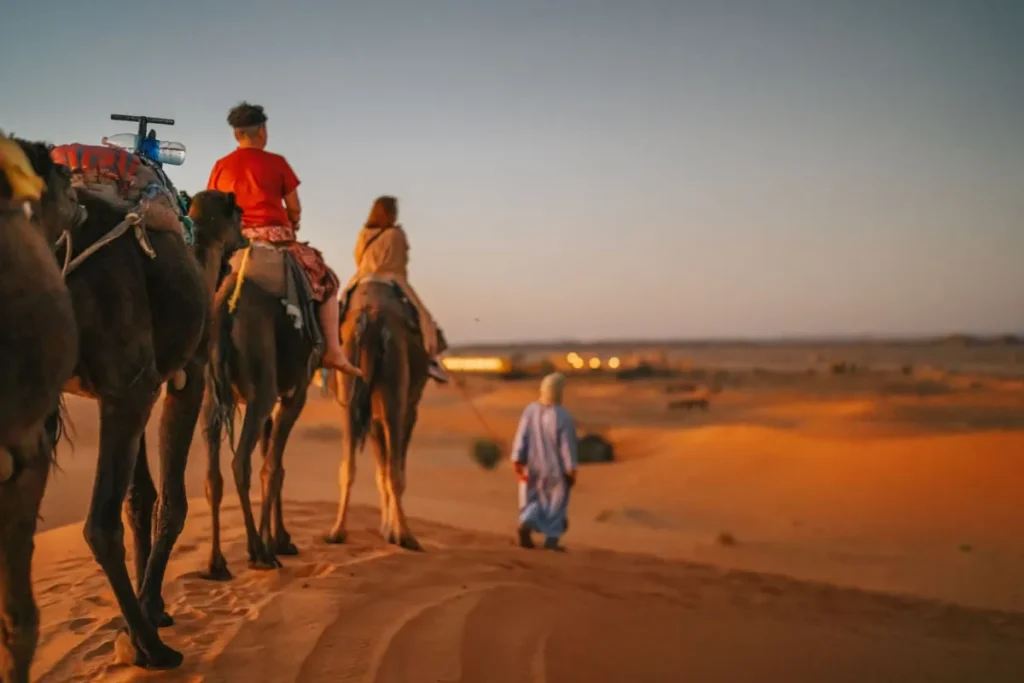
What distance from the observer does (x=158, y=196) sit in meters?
5.39

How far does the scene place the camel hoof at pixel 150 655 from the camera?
5039mm

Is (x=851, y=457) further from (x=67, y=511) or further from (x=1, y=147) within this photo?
(x=1, y=147)

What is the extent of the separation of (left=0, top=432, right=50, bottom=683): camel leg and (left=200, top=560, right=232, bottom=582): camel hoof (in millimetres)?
3537

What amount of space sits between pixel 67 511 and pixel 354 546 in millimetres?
7863

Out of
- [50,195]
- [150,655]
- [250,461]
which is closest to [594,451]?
[250,461]

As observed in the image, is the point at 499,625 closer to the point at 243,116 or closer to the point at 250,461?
the point at 250,461

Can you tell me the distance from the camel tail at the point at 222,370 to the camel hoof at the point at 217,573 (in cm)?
98

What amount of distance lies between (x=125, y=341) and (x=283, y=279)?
3034 mm

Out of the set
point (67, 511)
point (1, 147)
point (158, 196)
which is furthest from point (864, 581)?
point (67, 511)

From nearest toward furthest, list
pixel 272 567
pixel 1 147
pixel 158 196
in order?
1. pixel 1 147
2. pixel 158 196
3. pixel 272 567

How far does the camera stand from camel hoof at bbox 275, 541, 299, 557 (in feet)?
28.9

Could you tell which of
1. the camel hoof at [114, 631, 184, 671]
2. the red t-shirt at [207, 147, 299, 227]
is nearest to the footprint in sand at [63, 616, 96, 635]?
the camel hoof at [114, 631, 184, 671]

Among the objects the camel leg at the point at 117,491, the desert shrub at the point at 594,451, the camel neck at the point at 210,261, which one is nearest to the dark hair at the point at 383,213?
the camel neck at the point at 210,261

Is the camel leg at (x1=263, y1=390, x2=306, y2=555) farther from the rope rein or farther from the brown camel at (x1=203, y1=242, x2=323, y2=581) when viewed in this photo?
the rope rein
